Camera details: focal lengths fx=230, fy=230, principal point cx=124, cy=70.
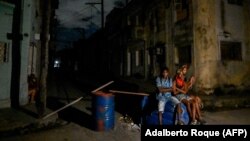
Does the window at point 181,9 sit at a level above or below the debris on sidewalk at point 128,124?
above

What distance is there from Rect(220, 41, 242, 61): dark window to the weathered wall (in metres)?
0.82

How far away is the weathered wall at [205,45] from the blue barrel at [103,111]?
7488mm

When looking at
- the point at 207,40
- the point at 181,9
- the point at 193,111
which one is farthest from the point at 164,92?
the point at 181,9

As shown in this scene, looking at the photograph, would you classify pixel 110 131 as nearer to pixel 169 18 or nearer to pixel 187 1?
pixel 187 1

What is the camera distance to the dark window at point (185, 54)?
1367 cm

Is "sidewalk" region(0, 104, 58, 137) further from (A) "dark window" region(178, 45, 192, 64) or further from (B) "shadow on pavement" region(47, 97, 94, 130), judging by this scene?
(A) "dark window" region(178, 45, 192, 64)

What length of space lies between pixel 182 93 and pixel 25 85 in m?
7.04

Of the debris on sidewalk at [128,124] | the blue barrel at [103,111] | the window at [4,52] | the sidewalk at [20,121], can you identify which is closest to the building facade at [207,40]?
the debris on sidewalk at [128,124]

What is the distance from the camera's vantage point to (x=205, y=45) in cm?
1263

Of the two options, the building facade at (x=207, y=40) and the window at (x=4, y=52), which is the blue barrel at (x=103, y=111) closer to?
the window at (x=4, y=52)

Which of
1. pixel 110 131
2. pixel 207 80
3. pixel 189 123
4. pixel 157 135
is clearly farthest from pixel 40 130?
pixel 207 80

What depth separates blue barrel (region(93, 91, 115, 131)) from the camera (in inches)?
255

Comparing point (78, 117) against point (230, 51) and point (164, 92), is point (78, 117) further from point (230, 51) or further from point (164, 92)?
point (230, 51)

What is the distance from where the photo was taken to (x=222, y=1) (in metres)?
13.1
